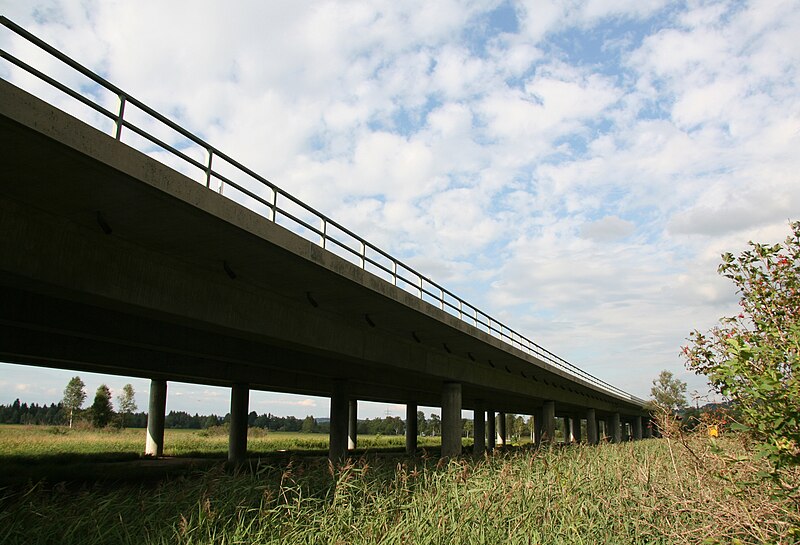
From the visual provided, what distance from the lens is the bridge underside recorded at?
9.87 metres

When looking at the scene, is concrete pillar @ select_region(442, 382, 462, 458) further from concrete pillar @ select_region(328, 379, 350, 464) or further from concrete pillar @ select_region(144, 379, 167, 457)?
concrete pillar @ select_region(144, 379, 167, 457)

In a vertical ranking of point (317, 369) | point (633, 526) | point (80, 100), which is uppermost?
point (80, 100)

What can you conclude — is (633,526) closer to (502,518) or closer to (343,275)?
(502,518)

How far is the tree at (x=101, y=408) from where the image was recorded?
8800cm

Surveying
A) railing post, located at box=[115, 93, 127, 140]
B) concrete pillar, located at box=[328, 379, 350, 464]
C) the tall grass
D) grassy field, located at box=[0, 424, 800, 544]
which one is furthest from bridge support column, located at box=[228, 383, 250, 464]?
railing post, located at box=[115, 93, 127, 140]

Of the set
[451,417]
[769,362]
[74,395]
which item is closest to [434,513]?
[769,362]

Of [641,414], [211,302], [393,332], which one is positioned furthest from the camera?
[641,414]

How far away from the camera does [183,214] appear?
1171 centimetres

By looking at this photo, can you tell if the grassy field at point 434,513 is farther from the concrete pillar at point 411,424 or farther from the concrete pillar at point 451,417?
the concrete pillar at point 411,424

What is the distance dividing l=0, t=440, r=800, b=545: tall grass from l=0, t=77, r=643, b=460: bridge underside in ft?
13.8

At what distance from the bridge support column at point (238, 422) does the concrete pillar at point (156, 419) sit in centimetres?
540

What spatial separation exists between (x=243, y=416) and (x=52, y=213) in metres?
25.7

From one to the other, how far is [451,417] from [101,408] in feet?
243

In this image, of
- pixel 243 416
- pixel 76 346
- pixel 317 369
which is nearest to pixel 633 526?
pixel 317 369
